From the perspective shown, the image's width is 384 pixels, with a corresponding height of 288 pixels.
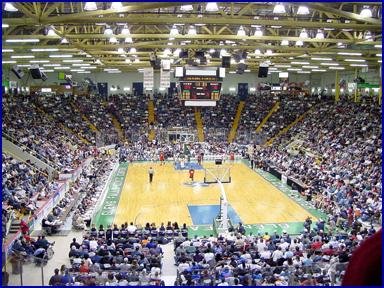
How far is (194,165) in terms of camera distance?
34219mm

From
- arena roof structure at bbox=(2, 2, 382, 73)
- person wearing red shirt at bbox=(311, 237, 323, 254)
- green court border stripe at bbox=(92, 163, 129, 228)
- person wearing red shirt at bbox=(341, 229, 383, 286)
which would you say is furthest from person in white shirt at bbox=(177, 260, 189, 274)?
person wearing red shirt at bbox=(341, 229, 383, 286)

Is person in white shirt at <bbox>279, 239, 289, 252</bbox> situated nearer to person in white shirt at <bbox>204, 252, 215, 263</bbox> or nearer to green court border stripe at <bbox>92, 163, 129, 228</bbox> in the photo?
person in white shirt at <bbox>204, 252, 215, 263</bbox>

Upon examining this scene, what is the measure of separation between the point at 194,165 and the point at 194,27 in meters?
15.9

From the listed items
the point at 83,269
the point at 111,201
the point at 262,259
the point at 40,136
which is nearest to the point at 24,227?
the point at 83,269

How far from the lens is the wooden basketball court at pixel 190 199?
19500 mm

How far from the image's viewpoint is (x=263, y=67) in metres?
22.9

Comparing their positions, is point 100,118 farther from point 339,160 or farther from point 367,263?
point 367,263

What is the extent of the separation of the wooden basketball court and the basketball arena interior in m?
0.14

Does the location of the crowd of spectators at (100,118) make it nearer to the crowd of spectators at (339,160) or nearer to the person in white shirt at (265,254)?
the crowd of spectators at (339,160)

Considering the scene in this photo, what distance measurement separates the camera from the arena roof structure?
13.9 m

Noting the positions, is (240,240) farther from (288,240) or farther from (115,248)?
(115,248)

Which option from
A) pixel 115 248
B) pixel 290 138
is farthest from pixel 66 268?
pixel 290 138

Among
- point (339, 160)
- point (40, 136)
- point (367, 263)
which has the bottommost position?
point (339, 160)

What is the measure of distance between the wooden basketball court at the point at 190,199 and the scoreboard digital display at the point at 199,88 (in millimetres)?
5817
